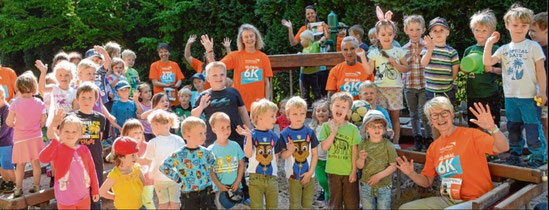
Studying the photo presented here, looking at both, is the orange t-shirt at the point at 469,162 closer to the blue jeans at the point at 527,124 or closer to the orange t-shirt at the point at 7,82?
the blue jeans at the point at 527,124

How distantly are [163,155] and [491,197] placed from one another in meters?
2.74

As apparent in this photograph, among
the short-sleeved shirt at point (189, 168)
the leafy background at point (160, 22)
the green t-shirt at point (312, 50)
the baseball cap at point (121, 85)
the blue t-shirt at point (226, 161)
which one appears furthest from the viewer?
the leafy background at point (160, 22)

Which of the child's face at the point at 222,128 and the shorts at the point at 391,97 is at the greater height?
the shorts at the point at 391,97

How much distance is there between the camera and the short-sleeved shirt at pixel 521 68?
4.55 m

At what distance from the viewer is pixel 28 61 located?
15.4m

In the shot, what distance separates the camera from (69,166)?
4348mm

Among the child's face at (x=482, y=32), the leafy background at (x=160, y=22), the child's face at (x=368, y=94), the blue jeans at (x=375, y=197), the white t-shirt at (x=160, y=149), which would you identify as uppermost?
the leafy background at (x=160, y=22)

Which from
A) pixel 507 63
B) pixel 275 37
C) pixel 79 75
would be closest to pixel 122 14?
pixel 275 37

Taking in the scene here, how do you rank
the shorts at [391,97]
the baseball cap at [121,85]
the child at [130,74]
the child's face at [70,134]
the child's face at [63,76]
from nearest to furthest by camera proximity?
the child's face at [70,134] < the child's face at [63,76] < the shorts at [391,97] < the baseball cap at [121,85] < the child at [130,74]

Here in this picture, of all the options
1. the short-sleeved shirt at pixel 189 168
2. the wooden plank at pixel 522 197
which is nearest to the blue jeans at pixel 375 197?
the wooden plank at pixel 522 197

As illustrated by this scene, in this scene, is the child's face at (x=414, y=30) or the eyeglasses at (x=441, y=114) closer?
the eyeglasses at (x=441, y=114)

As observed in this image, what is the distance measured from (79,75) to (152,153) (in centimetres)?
173

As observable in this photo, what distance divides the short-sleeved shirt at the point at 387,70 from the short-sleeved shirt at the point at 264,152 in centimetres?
170

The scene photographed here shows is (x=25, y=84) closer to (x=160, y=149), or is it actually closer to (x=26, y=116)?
(x=26, y=116)
